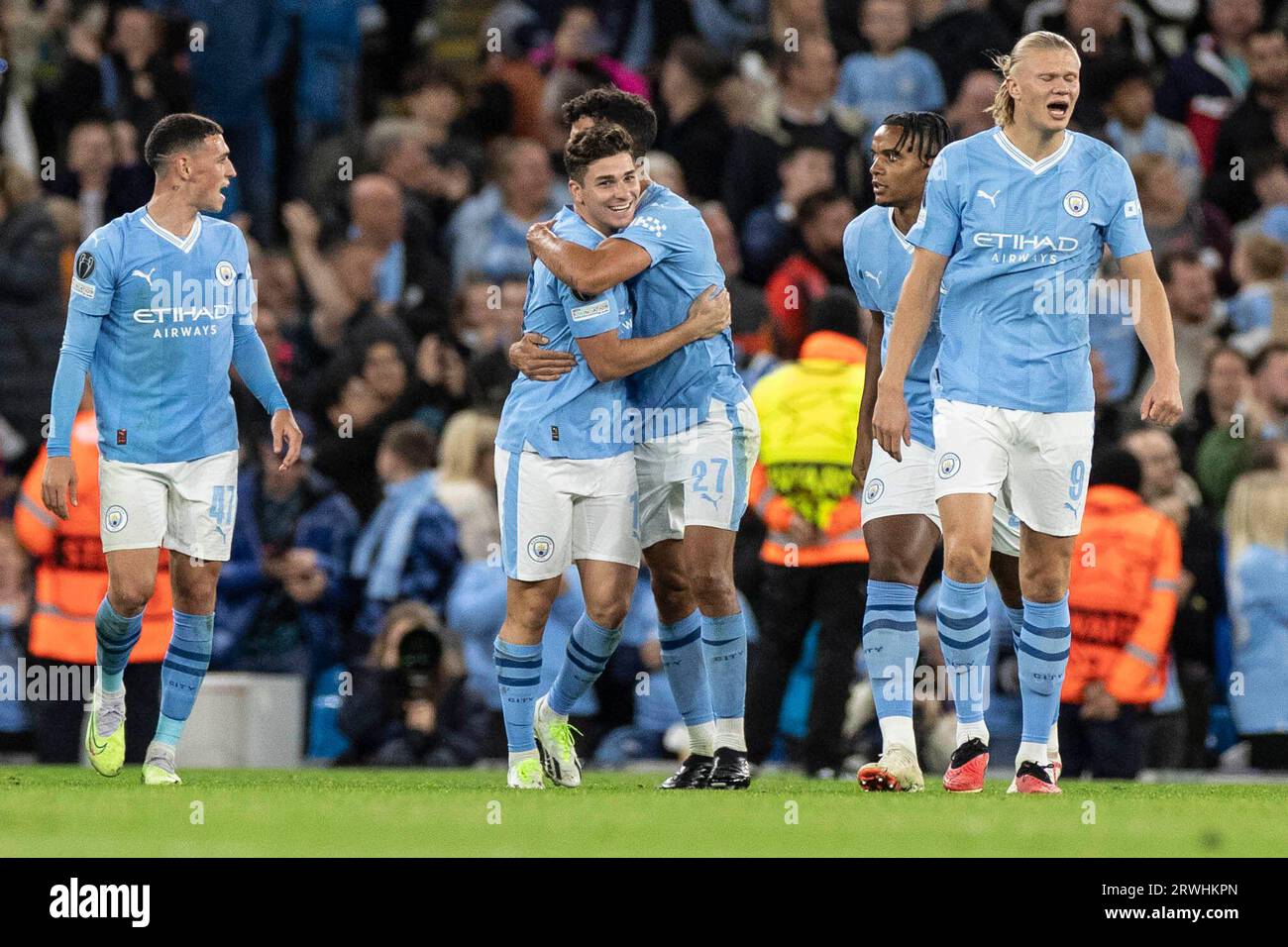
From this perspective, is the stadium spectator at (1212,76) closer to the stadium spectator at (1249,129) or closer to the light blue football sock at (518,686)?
the stadium spectator at (1249,129)

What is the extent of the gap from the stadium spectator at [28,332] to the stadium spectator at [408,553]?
99.5 inches

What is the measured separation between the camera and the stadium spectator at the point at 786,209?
14.5m

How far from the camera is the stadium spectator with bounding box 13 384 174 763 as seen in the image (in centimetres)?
1103

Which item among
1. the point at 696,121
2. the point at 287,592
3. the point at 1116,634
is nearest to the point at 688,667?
the point at 1116,634

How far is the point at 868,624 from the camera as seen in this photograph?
8836 mm

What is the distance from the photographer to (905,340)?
8352mm

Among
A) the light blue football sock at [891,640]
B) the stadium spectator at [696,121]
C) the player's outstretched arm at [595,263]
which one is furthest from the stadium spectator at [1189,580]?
the player's outstretched arm at [595,263]

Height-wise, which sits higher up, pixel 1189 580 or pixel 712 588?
pixel 712 588

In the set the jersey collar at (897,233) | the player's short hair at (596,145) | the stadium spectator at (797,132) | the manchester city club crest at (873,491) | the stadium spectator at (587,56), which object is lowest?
the manchester city club crest at (873,491)

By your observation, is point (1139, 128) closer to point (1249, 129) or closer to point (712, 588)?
point (1249, 129)

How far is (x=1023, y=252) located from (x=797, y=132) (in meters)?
7.03

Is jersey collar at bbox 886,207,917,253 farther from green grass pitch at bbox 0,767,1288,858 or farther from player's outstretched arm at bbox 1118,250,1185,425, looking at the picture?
green grass pitch at bbox 0,767,1288,858
